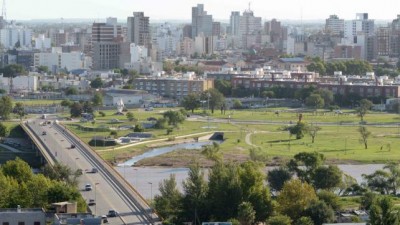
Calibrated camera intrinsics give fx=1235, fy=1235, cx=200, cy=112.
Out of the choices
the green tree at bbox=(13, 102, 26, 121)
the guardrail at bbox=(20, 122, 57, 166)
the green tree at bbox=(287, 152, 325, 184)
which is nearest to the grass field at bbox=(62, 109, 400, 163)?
the guardrail at bbox=(20, 122, 57, 166)

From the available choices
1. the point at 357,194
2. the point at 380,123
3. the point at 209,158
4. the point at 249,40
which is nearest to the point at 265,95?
the point at 380,123

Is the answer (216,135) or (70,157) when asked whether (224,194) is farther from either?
(216,135)

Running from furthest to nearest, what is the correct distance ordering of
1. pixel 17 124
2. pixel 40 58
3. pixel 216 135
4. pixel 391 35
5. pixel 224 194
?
pixel 391 35 < pixel 40 58 < pixel 17 124 < pixel 216 135 < pixel 224 194

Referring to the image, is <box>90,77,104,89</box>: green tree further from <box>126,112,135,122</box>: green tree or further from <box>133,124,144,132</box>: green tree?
<box>133,124,144,132</box>: green tree

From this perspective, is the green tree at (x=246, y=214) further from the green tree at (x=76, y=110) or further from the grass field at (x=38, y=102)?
the grass field at (x=38, y=102)

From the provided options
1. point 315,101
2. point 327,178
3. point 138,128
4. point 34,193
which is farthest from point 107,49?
point 34,193
